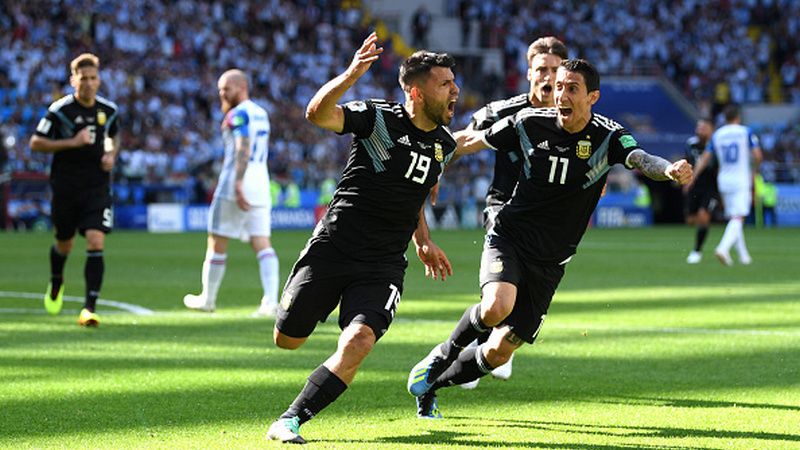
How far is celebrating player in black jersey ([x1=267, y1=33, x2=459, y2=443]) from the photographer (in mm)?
6383

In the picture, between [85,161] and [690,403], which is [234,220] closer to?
[85,161]

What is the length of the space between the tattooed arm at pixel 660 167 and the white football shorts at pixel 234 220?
238 inches

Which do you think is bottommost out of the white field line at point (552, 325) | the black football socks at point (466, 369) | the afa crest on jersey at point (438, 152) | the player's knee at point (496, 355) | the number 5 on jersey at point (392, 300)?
the white field line at point (552, 325)

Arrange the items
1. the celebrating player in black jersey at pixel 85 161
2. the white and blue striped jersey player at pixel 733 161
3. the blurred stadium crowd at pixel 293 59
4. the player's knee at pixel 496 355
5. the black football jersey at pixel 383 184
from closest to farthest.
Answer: the black football jersey at pixel 383 184 → the player's knee at pixel 496 355 → the celebrating player in black jersey at pixel 85 161 → the white and blue striped jersey player at pixel 733 161 → the blurred stadium crowd at pixel 293 59

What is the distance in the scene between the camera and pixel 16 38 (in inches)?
1431

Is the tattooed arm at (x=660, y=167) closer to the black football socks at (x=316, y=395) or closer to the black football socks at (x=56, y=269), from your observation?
the black football socks at (x=316, y=395)

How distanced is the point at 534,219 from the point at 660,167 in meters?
0.91

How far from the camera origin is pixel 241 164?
39.7ft

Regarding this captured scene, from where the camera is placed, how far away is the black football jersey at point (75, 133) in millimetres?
11430

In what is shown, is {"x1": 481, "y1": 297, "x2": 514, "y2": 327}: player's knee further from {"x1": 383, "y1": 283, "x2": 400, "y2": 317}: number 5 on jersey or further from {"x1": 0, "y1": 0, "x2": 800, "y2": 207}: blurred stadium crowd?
{"x1": 0, "y1": 0, "x2": 800, "y2": 207}: blurred stadium crowd

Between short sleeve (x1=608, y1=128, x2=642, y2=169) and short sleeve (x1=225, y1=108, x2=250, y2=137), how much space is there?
228 inches

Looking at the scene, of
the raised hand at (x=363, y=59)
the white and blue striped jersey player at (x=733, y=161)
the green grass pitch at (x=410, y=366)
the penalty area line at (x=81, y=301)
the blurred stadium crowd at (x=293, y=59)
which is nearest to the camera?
the raised hand at (x=363, y=59)

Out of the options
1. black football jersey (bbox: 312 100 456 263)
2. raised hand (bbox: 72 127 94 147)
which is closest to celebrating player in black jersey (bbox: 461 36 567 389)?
black football jersey (bbox: 312 100 456 263)

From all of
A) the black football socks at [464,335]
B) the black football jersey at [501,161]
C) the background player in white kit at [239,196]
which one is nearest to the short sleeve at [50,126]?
the background player in white kit at [239,196]
